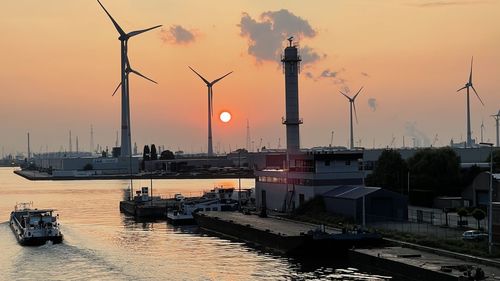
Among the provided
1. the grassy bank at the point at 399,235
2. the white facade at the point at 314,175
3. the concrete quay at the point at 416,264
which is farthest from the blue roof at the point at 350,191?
the concrete quay at the point at 416,264

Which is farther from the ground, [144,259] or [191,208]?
[191,208]

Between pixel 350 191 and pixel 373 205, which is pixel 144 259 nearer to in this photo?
pixel 373 205

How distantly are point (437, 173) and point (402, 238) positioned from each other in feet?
102

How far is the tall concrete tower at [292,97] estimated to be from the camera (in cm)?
9175

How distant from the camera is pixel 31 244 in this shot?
204 ft

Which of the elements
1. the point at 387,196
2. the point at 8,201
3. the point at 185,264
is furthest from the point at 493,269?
the point at 8,201

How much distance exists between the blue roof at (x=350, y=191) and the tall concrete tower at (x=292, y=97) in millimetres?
21665

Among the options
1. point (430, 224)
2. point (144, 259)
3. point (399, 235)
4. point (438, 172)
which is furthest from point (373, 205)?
point (438, 172)

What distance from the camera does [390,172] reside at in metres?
84.0

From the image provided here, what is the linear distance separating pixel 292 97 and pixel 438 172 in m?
20.8

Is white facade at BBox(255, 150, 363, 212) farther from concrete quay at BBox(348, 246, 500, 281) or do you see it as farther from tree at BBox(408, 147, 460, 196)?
concrete quay at BBox(348, 246, 500, 281)

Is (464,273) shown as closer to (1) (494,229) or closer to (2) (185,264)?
(1) (494,229)

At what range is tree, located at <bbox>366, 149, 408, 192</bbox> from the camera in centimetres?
8312

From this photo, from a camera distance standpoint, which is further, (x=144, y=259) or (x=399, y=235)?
(x=144, y=259)
